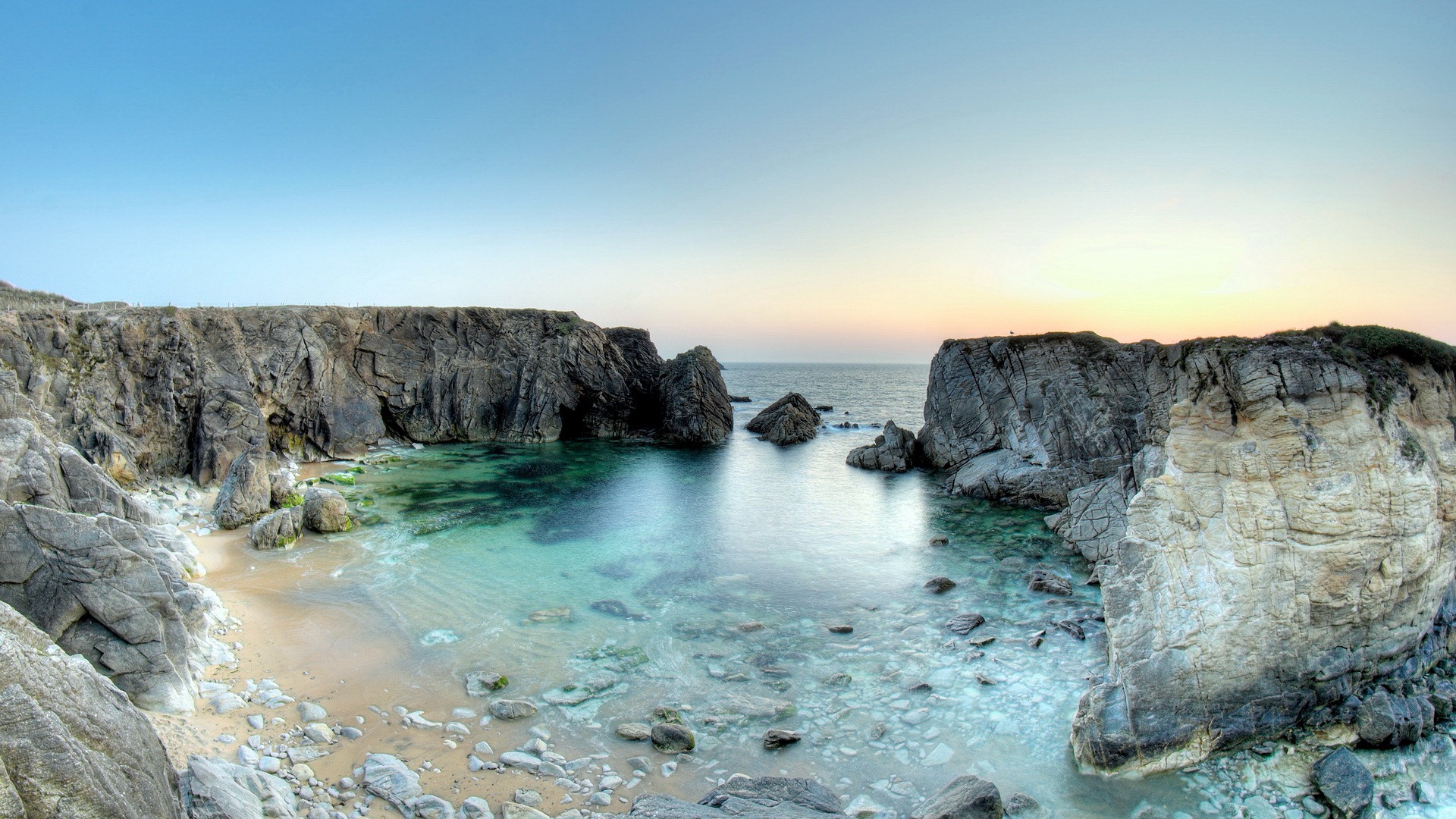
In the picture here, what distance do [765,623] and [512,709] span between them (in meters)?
6.93

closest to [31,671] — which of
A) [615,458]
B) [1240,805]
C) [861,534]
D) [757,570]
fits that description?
[1240,805]

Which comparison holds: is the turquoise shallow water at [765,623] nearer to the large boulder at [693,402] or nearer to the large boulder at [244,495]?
the large boulder at [244,495]

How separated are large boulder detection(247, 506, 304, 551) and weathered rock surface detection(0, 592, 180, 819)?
17.0 meters

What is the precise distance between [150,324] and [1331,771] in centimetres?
4276

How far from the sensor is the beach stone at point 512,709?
12039 millimetres

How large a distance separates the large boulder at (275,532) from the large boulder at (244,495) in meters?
1.39

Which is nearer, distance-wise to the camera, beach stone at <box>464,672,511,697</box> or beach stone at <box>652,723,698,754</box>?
beach stone at <box>652,723,698,754</box>

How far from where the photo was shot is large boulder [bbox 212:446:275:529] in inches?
902

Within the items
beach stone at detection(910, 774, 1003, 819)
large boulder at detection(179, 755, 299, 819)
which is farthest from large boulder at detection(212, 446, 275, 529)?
beach stone at detection(910, 774, 1003, 819)

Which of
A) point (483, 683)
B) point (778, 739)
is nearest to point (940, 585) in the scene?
point (778, 739)

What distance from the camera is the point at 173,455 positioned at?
96.2ft

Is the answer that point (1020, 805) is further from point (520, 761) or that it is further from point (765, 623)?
point (765, 623)

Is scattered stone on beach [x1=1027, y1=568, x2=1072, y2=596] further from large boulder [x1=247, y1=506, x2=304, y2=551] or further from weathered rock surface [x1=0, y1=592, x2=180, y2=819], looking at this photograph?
large boulder [x1=247, y1=506, x2=304, y2=551]

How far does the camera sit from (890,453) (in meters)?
41.1
